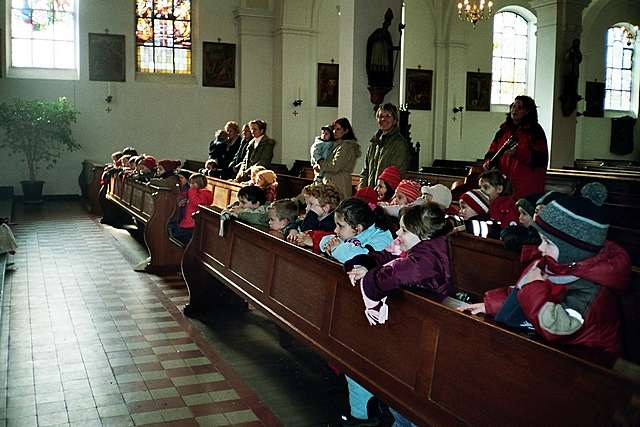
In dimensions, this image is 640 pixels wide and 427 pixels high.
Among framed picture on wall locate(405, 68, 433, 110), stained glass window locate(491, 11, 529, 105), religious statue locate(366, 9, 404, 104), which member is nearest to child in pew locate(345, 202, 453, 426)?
religious statue locate(366, 9, 404, 104)

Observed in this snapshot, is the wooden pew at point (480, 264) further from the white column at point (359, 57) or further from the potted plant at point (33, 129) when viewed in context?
the potted plant at point (33, 129)

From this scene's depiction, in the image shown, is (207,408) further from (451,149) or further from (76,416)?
(451,149)

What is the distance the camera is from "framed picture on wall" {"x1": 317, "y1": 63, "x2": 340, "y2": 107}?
18.0m

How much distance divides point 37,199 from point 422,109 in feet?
34.0

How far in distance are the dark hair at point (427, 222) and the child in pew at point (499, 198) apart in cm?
196

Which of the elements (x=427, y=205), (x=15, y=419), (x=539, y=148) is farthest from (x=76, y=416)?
(x=539, y=148)

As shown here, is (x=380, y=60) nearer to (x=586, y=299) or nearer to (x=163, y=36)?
(x=586, y=299)

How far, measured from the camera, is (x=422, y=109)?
1870 centimetres

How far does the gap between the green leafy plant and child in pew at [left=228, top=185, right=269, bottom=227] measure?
11.3m

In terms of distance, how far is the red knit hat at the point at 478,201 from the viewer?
5.23 meters

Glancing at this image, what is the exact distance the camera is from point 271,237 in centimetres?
460

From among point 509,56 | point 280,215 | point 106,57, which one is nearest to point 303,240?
point 280,215

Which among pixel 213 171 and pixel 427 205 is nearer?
pixel 427 205

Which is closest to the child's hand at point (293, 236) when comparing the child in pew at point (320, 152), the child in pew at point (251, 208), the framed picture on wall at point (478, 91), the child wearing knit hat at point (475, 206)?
the child in pew at point (251, 208)
